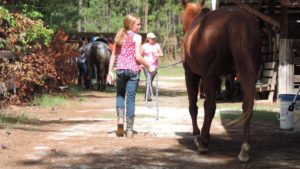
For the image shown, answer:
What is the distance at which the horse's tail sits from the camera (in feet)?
23.4

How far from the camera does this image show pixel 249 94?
7.12 m

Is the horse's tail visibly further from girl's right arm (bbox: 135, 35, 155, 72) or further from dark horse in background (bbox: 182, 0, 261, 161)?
girl's right arm (bbox: 135, 35, 155, 72)

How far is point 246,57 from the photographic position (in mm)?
7223

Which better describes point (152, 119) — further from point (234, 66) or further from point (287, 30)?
point (234, 66)

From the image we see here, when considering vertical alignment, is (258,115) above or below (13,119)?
below

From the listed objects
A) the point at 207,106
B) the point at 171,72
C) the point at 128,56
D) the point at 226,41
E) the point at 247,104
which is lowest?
the point at 171,72

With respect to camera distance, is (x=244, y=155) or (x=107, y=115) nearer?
(x=244, y=155)

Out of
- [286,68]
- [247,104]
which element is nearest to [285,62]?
[286,68]

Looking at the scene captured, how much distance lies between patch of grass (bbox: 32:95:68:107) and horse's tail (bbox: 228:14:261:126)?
8456 millimetres

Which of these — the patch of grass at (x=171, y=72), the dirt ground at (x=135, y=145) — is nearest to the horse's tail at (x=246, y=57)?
the dirt ground at (x=135, y=145)

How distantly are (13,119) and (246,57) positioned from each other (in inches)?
227

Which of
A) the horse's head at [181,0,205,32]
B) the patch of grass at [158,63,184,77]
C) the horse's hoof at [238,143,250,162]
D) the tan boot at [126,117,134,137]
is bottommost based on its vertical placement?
the patch of grass at [158,63,184,77]

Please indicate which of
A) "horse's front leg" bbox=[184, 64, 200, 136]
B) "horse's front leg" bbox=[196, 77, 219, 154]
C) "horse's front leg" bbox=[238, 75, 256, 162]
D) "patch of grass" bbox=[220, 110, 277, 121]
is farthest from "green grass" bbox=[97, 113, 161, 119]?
"horse's front leg" bbox=[238, 75, 256, 162]

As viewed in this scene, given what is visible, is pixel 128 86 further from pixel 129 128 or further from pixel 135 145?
pixel 135 145
